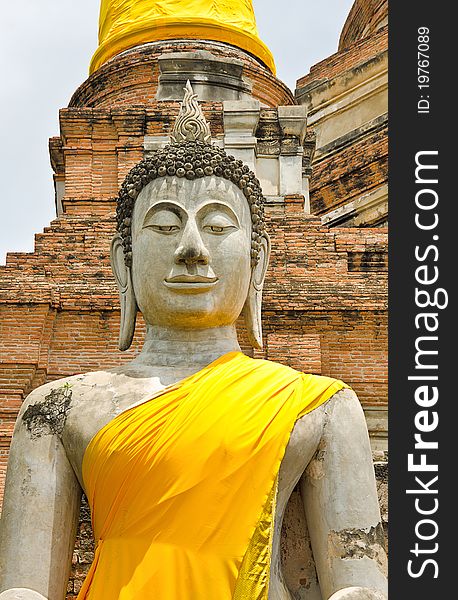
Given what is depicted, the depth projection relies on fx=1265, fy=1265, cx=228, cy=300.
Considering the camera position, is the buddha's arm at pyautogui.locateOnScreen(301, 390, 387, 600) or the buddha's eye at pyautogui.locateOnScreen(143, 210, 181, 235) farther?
the buddha's eye at pyautogui.locateOnScreen(143, 210, 181, 235)

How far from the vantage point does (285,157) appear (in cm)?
1268

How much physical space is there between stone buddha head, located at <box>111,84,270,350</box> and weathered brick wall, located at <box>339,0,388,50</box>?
1674 cm

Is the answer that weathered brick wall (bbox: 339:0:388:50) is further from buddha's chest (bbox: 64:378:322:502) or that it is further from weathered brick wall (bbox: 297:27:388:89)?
buddha's chest (bbox: 64:378:322:502)

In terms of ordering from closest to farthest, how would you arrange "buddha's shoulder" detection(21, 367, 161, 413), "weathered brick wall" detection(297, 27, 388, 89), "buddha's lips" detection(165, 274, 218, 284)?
1. "buddha's shoulder" detection(21, 367, 161, 413)
2. "buddha's lips" detection(165, 274, 218, 284)
3. "weathered brick wall" detection(297, 27, 388, 89)

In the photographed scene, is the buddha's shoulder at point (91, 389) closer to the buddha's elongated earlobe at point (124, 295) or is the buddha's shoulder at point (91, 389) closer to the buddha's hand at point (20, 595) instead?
the buddha's elongated earlobe at point (124, 295)

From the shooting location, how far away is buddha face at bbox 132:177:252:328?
5598 mm

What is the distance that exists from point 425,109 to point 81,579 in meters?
2.91

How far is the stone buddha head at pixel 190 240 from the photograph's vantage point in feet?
18.4

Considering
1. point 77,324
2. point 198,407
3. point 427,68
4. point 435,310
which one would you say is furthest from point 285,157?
point 198,407

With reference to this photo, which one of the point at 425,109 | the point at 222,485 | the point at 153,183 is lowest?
the point at 222,485

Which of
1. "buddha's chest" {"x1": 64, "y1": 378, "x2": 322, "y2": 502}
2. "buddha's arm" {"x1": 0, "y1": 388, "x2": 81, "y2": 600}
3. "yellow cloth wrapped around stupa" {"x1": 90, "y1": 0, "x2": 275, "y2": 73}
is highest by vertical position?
"yellow cloth wrapped around stupa" {"x1": 90, "y1": 0, "x2": 275, "y2": 73}

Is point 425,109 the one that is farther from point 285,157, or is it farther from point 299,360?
point 285,157

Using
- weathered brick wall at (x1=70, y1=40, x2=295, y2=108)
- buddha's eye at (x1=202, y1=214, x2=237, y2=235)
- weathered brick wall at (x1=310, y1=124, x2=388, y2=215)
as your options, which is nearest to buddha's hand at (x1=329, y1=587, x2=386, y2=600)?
buddha's eye at (x1=202, y1=214, x2=237, y2=235)

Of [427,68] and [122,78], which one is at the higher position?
[122,78]
